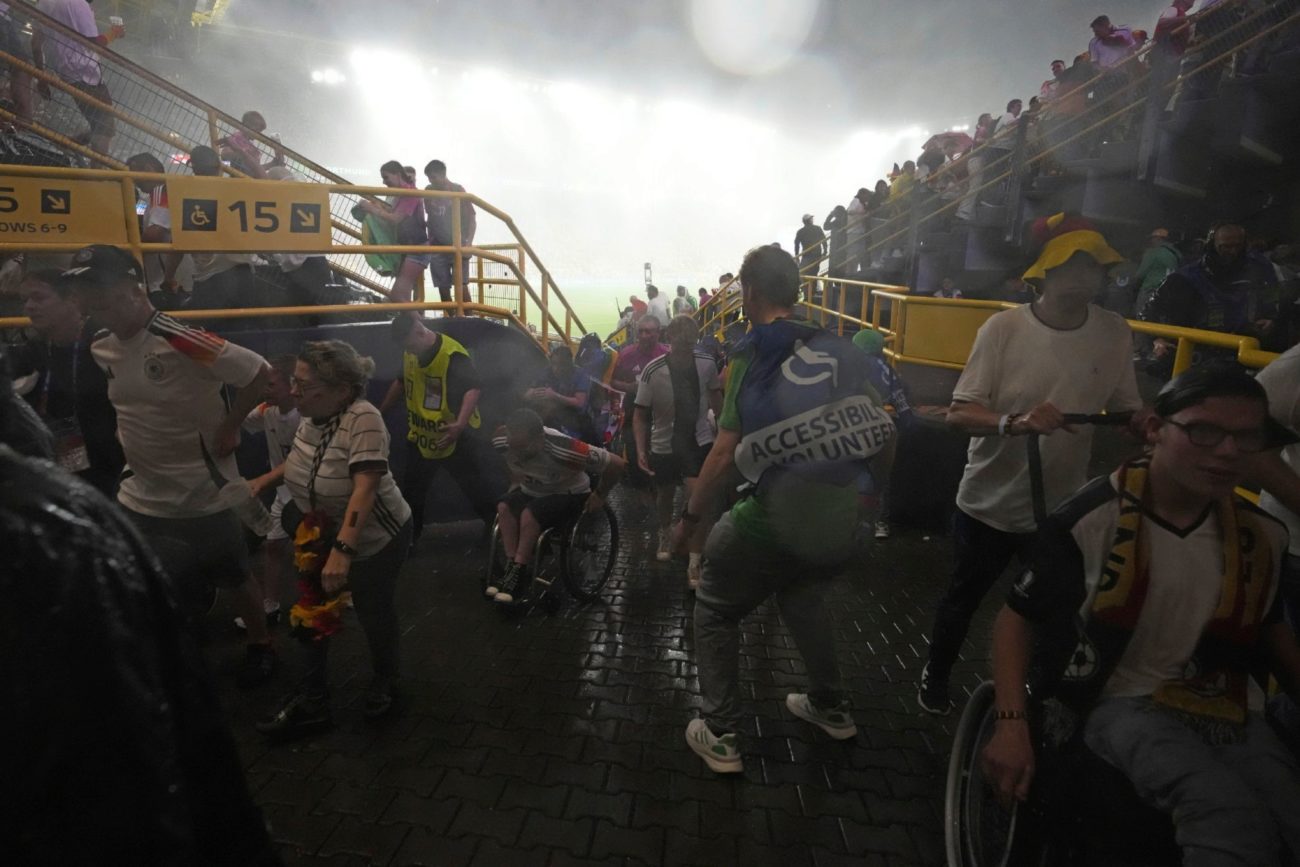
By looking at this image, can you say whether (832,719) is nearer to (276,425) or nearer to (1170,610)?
(1170,610)

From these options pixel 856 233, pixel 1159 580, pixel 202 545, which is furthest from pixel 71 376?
pixel 856 233

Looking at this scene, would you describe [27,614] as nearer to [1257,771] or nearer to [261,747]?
[1257,771]

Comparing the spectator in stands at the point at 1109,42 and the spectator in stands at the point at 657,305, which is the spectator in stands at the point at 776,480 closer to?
the spectator in stands at the point at 1109,42

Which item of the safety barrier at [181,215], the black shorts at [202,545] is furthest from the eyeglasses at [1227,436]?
the safety barrier at [181,215]

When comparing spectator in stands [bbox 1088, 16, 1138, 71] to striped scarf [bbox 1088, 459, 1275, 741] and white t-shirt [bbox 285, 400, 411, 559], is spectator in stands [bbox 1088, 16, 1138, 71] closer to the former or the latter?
striped scarf [bbox 1088, 459, 1275, 741]

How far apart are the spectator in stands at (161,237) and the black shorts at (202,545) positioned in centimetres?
285

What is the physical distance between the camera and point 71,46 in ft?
27.3

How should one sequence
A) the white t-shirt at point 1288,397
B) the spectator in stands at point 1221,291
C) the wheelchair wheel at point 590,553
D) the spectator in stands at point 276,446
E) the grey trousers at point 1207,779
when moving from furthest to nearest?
the wheelchair wheel at point 590,553
the spectator in stands at point 1221,291
the spectator in stands at point 276,446
the white t-shirt at point 1288,397
the grey trousers at point 1207,779

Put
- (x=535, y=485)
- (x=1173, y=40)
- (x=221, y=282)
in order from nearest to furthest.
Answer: (x=535, y=485)
(x=221, y=282)
(x=1173, y=40)

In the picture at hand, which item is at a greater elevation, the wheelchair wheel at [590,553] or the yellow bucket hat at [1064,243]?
the yellow bucket hat at [1064,243]

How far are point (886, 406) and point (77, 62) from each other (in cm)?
1082

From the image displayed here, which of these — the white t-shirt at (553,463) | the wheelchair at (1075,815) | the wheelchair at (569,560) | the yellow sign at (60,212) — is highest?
the yellow sign at (60,212)

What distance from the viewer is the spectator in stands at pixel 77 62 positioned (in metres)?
8.21

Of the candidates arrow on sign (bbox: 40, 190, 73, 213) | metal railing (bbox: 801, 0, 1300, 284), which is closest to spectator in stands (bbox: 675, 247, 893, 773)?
arrow on sign (bbox: 40, 190, 73, 213)
